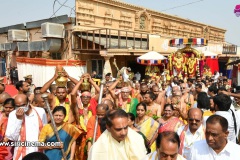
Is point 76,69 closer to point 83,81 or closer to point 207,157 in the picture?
point 83,81

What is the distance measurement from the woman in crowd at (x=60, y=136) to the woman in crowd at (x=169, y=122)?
1293 mm

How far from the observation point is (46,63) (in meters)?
10.6

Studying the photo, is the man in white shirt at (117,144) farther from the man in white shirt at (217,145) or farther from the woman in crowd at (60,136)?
the woman in crowd at (60,136)

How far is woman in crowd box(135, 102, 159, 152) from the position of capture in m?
4.02

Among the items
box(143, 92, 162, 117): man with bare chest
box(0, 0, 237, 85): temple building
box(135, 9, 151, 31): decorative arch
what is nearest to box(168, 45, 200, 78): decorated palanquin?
box(0, 0, 237, 85): temple building

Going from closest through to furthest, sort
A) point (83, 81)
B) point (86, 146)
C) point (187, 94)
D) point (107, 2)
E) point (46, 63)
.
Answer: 1. point (86, 146)
2. point (83, 81)
3. point (187, 94)
4. point (46, 63)
5. point (107, 2)

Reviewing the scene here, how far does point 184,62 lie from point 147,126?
7.68 m

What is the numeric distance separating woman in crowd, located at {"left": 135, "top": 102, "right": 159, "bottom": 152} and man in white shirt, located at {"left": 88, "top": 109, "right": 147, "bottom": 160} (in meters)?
1.49

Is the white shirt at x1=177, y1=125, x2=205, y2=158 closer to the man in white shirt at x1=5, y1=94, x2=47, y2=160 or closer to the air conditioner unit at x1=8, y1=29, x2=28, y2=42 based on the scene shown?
the man in white shirt at x1=5, y1=94, x2=47, y2=160

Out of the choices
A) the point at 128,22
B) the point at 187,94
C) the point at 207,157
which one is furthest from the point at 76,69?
the point at 207,157

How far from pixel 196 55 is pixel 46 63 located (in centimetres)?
644

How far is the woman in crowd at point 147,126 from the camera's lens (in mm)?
4020

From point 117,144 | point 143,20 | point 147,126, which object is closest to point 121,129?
point 117,144

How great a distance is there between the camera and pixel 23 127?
3365 millimetres
